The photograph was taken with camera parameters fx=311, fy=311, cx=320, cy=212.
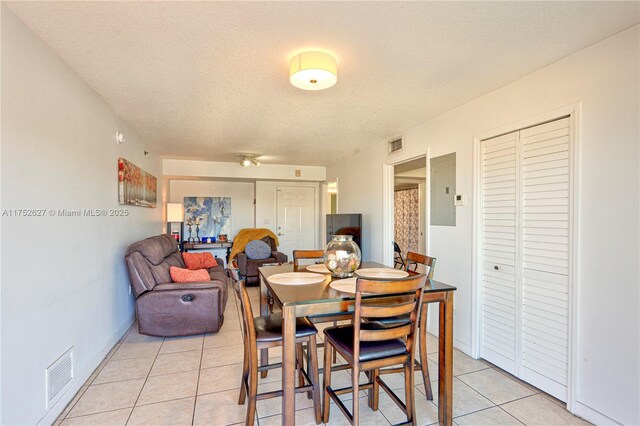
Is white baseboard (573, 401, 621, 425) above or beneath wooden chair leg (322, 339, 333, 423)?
beneath

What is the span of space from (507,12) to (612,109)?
35.1 inches

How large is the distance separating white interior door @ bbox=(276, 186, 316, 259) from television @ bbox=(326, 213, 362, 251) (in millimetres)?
1805

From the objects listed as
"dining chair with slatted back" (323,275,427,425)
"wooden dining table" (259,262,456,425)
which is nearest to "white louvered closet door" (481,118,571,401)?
"wooden dining table" (259,262,456,425)

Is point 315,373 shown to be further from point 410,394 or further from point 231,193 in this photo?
point 231,193

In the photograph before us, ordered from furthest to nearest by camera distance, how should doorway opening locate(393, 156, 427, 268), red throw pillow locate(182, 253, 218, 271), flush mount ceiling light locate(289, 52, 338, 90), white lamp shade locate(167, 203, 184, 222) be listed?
1. doorway opening locate(393, 156, 427, 268)
2. white lamp shade locate(167, 203, 184, 222)
3. red throw pillow locate(182, 253, 218, 271)
4. flush mount ceiling light locate(289, 52, 338, 90)

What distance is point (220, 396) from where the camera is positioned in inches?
85.4

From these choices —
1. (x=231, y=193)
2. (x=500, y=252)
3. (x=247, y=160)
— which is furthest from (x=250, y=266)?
(x=500, y=252)

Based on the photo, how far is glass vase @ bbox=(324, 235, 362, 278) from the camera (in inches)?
83.9

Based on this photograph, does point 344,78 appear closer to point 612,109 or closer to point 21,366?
point 612,109

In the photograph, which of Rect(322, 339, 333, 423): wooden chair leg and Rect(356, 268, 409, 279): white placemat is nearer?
Rect(322, 339, 333, 423): wooden chair leg

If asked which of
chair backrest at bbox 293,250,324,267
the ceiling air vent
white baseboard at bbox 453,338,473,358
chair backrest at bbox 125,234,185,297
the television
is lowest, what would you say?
white baseboard at bbox 453,338,473,358

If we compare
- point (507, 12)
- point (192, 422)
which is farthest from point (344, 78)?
point (192, 422)

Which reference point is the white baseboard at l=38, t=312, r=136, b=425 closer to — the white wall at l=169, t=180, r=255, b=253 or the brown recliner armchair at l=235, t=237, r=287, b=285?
the brown recliner armchair at l=235, t=237, r=287, b=285

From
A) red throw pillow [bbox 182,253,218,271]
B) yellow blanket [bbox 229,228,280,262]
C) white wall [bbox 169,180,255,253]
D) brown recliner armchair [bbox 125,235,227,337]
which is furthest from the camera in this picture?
white wall [bbox 169,180,255,253]
